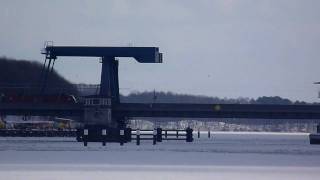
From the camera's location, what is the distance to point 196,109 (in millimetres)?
90688

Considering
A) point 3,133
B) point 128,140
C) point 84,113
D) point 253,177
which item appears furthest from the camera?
point 3,133

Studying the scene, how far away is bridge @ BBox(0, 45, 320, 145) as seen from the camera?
3531 inches

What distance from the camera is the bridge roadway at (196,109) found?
295 feet

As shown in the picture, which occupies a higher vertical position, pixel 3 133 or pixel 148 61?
pixel 148 61

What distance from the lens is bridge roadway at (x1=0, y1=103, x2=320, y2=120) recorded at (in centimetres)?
9000

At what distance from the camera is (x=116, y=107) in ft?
297

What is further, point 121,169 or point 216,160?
point 216,160

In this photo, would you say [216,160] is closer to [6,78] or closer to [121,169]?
[121,169]

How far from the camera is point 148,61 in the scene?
92.4 m

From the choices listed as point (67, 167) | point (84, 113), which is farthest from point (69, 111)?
point (67, 167)

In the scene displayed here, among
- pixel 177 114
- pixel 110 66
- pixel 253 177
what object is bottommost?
pixel 253 177

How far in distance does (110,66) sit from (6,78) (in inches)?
2215

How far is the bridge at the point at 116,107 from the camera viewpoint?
89688mm

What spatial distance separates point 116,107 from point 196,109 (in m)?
9.03
